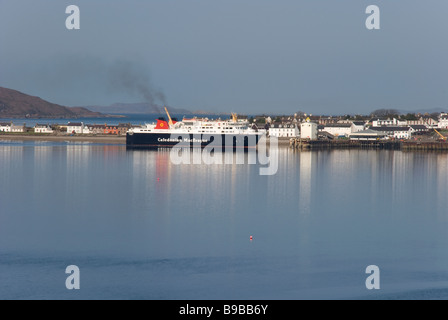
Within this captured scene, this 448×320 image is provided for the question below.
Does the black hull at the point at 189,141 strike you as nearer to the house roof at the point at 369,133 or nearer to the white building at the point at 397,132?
the house roof at the point at 369,133

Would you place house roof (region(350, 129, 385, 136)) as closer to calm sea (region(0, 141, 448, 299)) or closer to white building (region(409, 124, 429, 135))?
white building (region(409, 124, 429, 135))

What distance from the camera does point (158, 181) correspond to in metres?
18.0

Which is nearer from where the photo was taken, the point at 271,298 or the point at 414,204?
the point at 271,298

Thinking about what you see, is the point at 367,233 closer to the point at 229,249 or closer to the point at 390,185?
the point at 229,249

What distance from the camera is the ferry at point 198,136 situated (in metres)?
33.9

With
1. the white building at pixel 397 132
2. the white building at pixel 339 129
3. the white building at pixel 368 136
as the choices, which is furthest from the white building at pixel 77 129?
the white building at pixel 397 132

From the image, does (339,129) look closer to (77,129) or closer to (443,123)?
(443,123)

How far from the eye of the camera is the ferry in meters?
33.9

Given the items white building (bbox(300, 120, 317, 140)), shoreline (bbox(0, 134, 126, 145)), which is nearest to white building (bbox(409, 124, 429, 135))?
white building (bbox(300, 120, 317, 140))

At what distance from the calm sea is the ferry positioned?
14.1 meters

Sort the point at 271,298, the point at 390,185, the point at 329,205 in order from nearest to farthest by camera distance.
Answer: the point at 271,298
the point at 329,205
the point at 390,185

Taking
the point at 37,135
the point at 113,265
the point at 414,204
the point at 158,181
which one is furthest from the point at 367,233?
the point at 37,135

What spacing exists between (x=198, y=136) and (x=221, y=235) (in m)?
23.8
